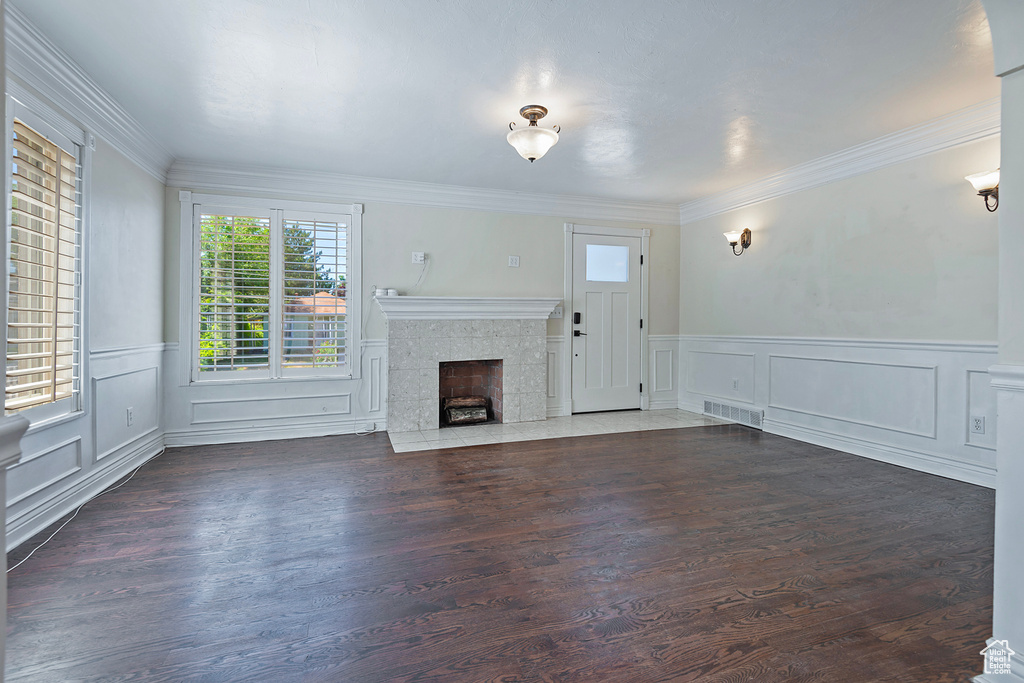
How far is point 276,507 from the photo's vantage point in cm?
307

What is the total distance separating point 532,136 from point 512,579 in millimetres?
2626

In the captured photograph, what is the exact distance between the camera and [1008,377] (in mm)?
1537

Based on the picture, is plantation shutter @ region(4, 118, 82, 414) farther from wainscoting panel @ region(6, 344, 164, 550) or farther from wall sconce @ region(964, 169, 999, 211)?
wall sconce @ region(964, 169, 999, 211)

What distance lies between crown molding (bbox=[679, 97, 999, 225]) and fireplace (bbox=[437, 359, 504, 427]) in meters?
3.11

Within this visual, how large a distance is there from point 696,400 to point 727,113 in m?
3.57

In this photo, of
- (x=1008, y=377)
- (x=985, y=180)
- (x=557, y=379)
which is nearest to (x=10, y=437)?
(x=1008, y=377)

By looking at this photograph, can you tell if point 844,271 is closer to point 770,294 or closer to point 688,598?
point 770,294

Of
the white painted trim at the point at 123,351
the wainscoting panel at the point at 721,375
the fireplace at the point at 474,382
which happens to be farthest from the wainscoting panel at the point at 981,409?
the white painted trim at the point at 123,351

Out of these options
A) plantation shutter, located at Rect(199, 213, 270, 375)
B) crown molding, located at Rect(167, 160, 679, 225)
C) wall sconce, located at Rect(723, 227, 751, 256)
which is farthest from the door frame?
plantation shutter, located at Rect(199, 213, 270, 375)

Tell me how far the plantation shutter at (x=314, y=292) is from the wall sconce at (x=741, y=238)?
3.95 metres

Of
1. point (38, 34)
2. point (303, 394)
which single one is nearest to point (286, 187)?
point (303, 394)

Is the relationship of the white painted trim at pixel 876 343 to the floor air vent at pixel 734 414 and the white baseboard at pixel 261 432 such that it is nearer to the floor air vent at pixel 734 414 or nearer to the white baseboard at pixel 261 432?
the floor air vent at pixel 734 414

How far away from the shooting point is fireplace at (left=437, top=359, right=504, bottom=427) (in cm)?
559

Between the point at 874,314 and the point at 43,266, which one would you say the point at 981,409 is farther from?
the point at 43,266
